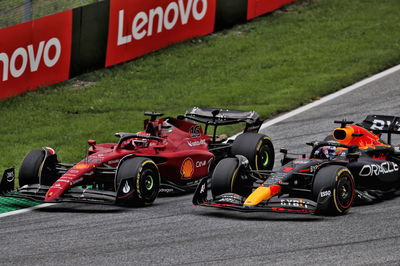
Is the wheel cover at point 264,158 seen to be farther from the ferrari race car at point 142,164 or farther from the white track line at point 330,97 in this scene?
the white track line at point 330,97

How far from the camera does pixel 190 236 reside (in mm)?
10812

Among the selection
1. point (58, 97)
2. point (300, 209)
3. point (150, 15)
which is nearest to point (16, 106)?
point (58, 97)

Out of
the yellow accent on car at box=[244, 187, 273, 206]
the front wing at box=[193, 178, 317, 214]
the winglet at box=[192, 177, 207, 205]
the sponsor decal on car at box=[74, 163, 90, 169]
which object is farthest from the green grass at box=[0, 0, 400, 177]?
the yellow accent on car at box=[244, 187, 273, 206]

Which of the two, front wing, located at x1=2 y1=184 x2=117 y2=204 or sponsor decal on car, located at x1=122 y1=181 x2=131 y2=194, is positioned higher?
sponsor decal on car, located at x1=122 y1=181 x2=131 y2=194

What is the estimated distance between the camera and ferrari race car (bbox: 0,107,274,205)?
40.9 ft

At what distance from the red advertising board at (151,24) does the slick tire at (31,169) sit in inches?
362

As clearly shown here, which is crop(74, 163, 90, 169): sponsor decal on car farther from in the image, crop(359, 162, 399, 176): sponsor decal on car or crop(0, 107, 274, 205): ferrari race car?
crop(359, 162, 399, 176): sponsor decal on car

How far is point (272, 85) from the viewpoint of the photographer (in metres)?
21.7

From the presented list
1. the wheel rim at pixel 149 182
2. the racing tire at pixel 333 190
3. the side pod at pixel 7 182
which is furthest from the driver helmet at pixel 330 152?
the side pod at pixel 7 182

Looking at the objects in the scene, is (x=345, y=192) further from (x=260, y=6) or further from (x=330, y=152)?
(x=260, y=6)

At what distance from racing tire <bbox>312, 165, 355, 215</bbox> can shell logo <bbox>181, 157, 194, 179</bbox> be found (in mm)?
2829

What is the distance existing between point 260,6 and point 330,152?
14.5 metres

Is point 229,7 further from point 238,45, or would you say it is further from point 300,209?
point 300,209

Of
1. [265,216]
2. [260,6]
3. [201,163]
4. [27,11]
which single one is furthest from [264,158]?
[260,6]
